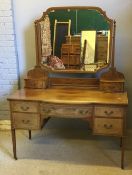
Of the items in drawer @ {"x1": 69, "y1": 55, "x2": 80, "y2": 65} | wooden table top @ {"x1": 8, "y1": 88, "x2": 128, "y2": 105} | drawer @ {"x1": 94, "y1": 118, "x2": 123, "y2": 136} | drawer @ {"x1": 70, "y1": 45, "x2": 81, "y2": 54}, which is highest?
drawer @ {"x1": 70, "y1": 45, "x2": 81, "y2": 54}

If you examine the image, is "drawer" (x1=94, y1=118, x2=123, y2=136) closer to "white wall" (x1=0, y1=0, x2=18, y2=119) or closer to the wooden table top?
the wooden table top

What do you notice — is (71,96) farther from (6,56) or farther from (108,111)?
(6,56)

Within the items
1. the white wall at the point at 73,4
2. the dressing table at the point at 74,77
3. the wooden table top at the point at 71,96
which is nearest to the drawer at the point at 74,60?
the dressing table at the point at 74,77

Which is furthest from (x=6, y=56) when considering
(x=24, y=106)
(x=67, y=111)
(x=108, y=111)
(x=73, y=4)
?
(x=108, y=111)

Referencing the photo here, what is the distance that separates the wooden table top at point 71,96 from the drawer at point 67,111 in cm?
6

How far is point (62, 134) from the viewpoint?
9.50 feet

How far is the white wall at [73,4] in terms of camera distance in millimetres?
2504

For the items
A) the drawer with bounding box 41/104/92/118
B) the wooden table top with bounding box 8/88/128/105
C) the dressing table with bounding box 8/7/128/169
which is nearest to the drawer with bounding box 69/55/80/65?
the dressing table with bounding box 8/7/128/169

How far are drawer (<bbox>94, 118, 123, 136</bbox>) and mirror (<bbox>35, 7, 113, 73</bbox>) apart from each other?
0.59 metres

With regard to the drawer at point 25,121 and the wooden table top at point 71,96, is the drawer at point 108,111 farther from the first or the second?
the drawer at point 25,121

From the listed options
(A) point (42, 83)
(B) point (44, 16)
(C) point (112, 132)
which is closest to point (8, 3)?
(B) point (44, 16)

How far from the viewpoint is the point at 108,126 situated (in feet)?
7.21

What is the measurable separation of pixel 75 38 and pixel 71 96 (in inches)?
23.6

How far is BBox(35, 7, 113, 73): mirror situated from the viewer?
2469mm
